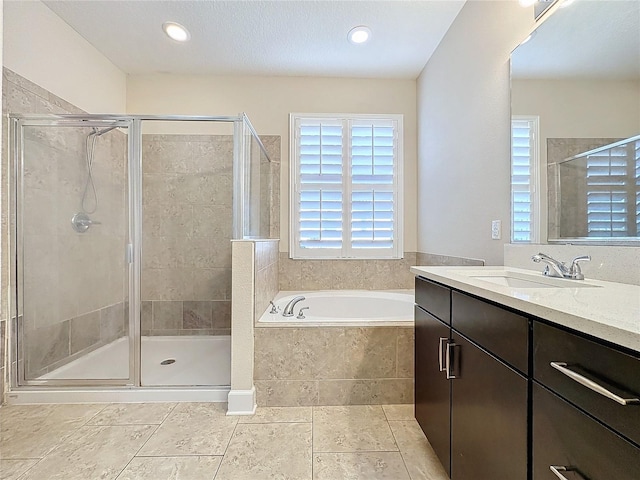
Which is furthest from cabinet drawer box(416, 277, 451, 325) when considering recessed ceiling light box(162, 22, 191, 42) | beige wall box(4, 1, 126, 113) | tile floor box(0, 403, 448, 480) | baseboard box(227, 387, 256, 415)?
beige wall box(4, 1, 126, 113)

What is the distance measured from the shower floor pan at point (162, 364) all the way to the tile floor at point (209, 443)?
0.19 m

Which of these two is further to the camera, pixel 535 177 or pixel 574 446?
pixel 535 177

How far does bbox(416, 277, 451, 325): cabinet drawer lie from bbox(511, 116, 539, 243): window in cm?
57

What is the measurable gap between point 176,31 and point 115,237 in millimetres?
1607

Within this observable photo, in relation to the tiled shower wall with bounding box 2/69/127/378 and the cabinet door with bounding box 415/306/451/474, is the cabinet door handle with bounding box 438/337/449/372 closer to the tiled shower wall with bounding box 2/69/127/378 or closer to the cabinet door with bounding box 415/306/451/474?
the cabinet door with bounding box 415/306/451/474

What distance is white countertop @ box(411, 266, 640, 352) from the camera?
2.01 feet

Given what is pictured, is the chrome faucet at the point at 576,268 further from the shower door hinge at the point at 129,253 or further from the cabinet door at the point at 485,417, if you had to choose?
the shower door hinge at the point at 129,253

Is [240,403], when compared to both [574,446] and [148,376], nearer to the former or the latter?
[148,376]

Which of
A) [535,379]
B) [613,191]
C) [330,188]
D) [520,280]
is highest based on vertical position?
[330,188]

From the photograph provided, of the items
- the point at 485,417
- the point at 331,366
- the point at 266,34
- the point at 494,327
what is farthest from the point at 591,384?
the point at 266,34

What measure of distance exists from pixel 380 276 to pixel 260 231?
4.09ft

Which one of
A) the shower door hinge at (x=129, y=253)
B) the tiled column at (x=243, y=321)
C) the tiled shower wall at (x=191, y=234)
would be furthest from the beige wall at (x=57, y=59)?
the tiled column at (x=243, y=321)

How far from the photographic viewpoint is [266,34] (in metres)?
2.54

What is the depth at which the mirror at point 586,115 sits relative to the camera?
1.14 metres
